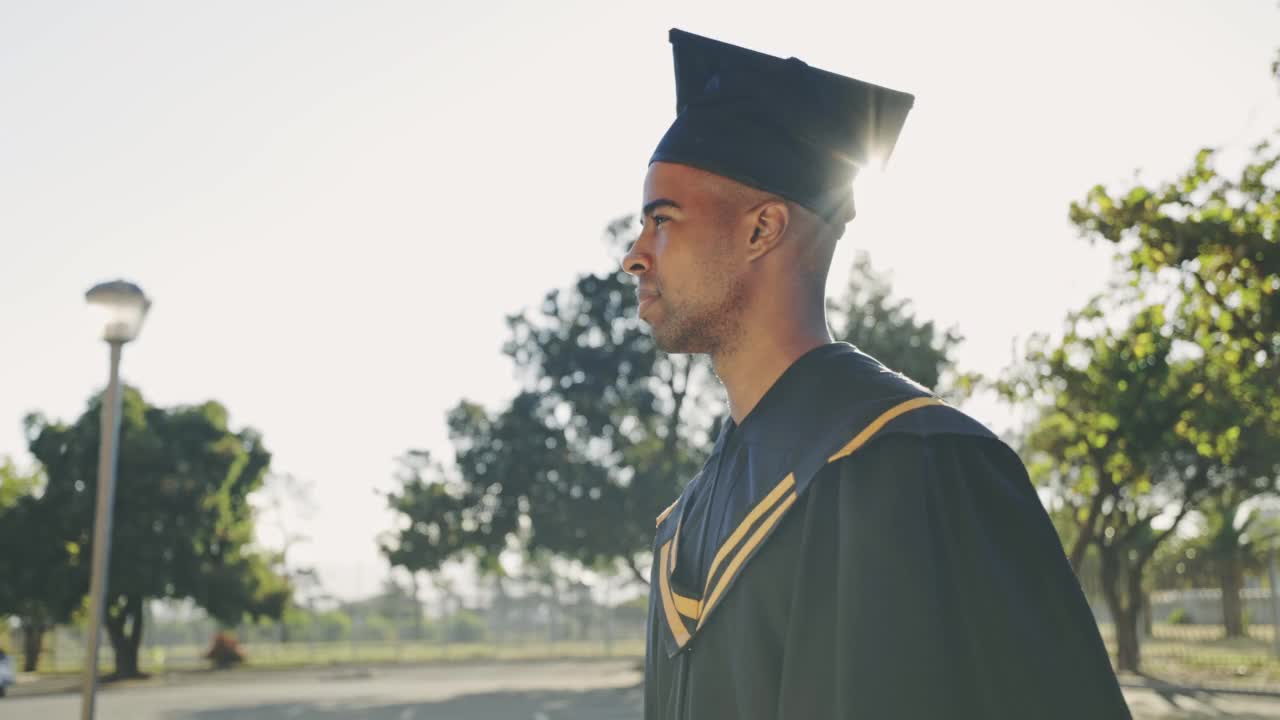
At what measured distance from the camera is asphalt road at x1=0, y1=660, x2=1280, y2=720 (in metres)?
19.3

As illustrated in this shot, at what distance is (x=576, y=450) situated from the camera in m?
36.9

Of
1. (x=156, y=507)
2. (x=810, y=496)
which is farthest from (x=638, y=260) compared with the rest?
(x=156, y=507)

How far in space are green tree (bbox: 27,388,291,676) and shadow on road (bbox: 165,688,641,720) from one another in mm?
13625

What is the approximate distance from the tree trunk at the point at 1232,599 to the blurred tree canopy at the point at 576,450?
1358 cm

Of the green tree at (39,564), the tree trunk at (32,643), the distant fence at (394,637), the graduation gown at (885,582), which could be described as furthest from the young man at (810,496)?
the tree trunk at (32,643)

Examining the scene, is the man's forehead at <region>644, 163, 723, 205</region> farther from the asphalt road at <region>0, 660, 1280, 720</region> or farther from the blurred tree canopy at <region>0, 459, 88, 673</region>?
the blurred tree canopy at <region>0, 459, 88, 673</region>

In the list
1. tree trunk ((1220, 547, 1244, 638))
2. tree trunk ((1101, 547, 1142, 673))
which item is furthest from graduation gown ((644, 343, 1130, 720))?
tree trunk ((1220, 547, 1244, 638))

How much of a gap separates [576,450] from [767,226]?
117 feet

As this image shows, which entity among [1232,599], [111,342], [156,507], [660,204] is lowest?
[1232,599]

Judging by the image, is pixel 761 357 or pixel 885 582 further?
pixel 761 357

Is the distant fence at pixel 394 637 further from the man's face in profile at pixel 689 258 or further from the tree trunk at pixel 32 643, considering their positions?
the man's face in profile at pixel 689 258

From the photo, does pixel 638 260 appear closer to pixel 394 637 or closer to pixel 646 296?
pixel 646 296

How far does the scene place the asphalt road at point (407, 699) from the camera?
19.3m

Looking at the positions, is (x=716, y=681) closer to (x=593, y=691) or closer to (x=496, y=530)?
(x=593, y=691)
